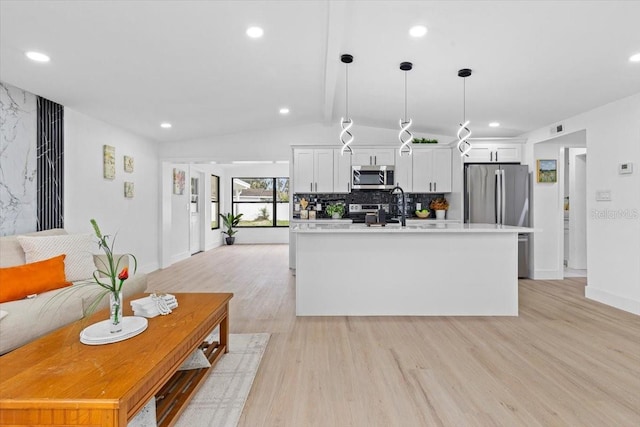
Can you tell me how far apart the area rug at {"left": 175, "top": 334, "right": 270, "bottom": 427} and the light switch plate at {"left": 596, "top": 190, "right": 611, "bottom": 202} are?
4260 mm

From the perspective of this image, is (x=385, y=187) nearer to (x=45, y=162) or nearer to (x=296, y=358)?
(x=296, y=358)

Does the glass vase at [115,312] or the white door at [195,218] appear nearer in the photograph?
the glass vase at [115,312]

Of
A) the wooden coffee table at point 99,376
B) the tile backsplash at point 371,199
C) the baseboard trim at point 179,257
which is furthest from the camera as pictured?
the baseboard trim at point 179,257

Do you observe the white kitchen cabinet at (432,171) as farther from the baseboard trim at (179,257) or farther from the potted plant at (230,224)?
the potted plant at (230,224)

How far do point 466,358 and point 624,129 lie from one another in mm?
3371

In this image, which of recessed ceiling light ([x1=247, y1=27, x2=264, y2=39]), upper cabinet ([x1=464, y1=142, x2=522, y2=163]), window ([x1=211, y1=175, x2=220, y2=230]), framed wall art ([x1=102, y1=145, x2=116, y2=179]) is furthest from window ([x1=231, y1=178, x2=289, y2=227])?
recessed ceiling light ([x1=247, y1=27, x2=264, y2=39])

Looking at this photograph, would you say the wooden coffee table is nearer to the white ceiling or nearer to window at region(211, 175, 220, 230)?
the white ceiling

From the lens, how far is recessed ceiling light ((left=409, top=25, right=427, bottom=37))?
8.64ft

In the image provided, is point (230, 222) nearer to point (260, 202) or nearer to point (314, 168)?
point (260, 202)

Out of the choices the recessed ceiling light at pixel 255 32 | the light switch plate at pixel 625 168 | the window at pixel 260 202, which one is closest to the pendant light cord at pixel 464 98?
the light switch plate at pixel 625 168

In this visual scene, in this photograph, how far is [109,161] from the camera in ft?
15.7

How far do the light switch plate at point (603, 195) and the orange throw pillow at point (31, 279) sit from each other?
5.79 metres

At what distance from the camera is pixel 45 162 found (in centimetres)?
382

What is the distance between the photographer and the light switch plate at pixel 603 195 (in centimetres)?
399
